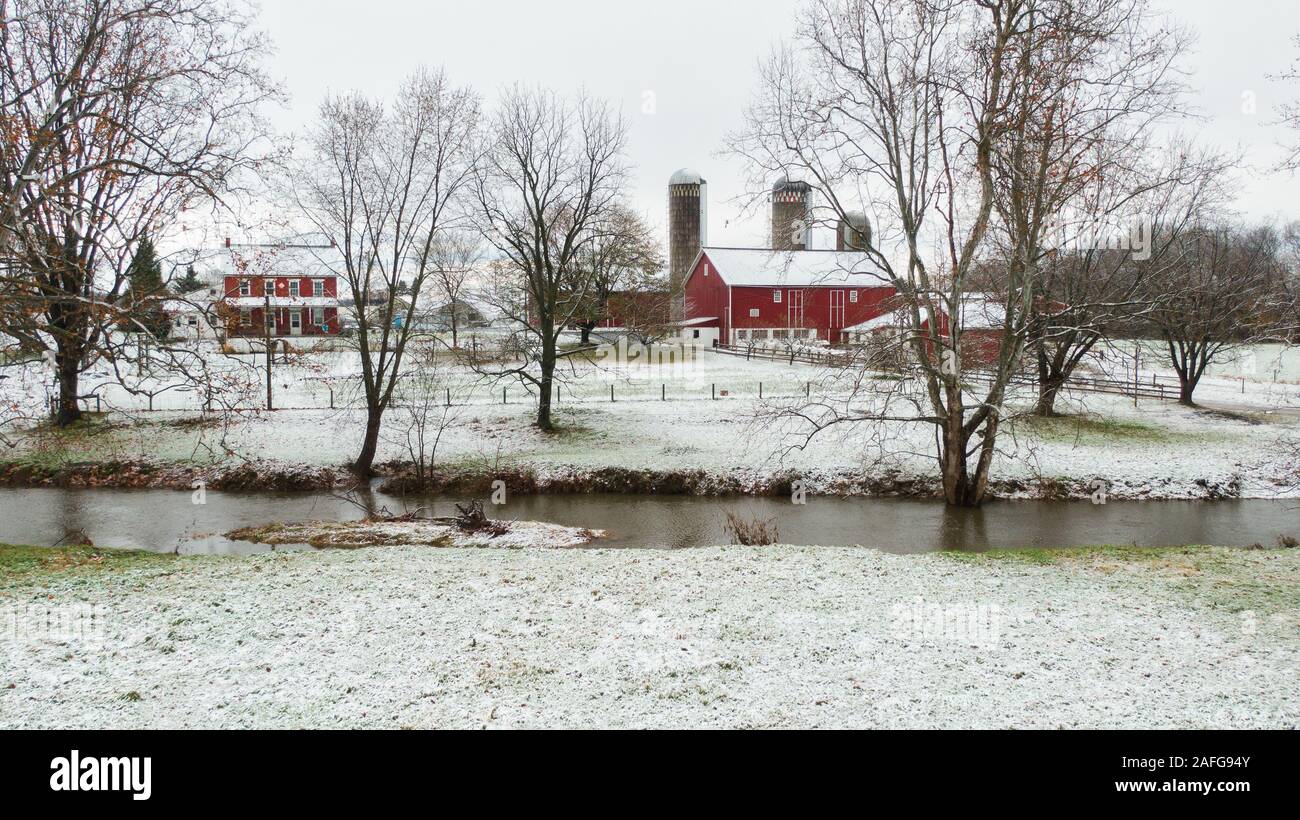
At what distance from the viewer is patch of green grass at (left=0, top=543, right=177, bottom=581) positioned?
32.8 feet

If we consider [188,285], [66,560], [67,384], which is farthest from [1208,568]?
A: [67,384]

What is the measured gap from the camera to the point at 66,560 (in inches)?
428

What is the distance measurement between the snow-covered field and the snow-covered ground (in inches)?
340

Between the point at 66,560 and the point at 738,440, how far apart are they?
1735 cm

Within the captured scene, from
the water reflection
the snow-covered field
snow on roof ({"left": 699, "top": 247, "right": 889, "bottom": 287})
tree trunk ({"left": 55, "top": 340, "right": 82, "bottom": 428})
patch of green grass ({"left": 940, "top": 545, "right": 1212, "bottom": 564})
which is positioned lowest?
the water reflection

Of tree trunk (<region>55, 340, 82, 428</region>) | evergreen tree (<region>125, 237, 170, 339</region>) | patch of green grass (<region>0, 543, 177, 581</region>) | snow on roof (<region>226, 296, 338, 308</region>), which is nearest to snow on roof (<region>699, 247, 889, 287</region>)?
snow on roof (<region>226, 296, 338, 308</region>)

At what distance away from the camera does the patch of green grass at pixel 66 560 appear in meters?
10.0

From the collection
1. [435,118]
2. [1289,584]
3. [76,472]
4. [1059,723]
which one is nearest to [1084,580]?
[1289,584]

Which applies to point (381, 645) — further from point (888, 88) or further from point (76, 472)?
point (76, 472)

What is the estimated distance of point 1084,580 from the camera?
32.3 feet

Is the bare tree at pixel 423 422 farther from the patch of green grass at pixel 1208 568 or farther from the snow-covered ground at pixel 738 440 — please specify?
the patch of green grass at pixel 1208 568

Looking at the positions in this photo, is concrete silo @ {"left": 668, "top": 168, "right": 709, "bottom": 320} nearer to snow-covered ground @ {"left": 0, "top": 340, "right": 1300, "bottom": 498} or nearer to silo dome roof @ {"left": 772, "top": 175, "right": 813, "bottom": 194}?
snow-covered ground @ {"left": 0, "top": 340, "right": 1300, "bottom": 498}

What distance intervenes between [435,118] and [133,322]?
13668 millimetres

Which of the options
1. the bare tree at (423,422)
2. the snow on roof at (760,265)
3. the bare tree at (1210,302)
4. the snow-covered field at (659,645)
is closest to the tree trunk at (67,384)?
the snow-covered field at (659,645)
